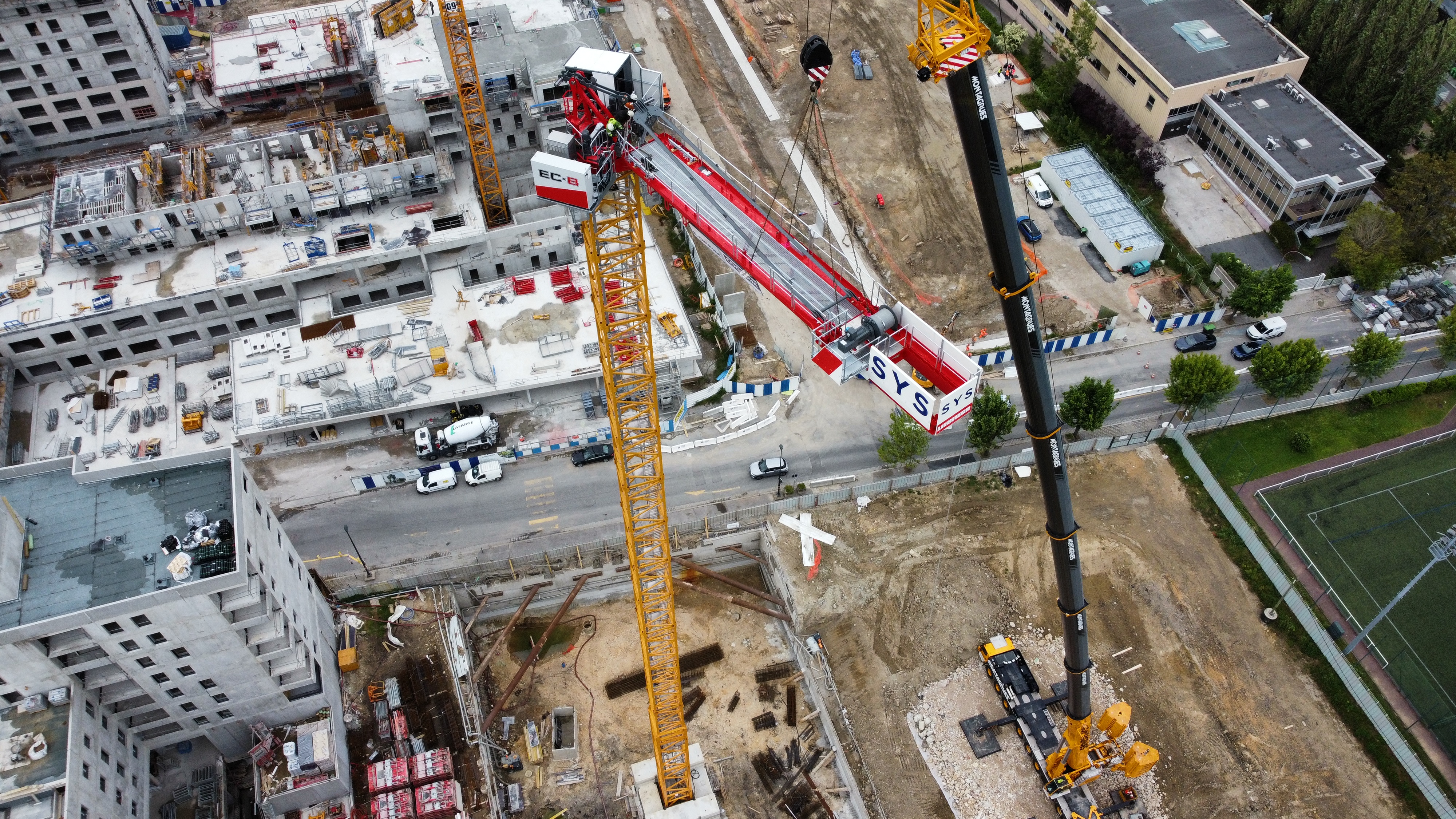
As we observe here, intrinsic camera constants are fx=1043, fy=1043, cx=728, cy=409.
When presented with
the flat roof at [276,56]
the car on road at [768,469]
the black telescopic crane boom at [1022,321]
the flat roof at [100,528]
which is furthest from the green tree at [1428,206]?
the flat roof at [276,56]

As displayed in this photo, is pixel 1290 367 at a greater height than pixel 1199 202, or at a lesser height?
lesser

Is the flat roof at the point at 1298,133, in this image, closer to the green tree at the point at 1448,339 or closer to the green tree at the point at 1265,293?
the green tree at the point at 1265,293

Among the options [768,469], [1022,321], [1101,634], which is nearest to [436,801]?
[768,469]

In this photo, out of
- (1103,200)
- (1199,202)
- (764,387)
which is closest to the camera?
(764,387)

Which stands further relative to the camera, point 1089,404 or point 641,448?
point 1089,404

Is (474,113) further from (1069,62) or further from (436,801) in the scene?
(1069,62)

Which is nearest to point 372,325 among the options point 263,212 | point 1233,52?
point 263,212
